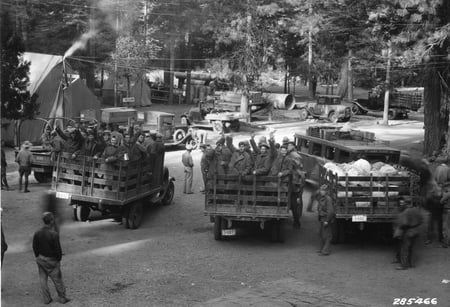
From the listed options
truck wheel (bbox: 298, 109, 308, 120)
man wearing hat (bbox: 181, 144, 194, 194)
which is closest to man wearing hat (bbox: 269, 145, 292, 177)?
Answer: man wearing hat (bbox: 181, 144, 194, 194)

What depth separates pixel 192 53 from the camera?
5122cm

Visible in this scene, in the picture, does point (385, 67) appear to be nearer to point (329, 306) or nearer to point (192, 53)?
point (329, 306)

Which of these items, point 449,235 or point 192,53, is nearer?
point 449,235

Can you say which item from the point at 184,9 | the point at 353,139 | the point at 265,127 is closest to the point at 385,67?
the point at 353,139

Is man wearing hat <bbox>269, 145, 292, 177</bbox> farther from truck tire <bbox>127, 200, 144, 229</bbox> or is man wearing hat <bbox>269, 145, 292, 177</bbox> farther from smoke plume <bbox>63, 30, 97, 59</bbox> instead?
smoke plume <bbox>63, 30, 97, 59</bbox>

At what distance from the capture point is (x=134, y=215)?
1527cm

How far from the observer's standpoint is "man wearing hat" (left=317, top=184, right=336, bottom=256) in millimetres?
12688

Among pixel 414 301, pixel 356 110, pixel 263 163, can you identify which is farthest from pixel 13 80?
pixel 356 110

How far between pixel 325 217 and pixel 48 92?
20.2 metres

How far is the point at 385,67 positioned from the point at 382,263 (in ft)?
49.2

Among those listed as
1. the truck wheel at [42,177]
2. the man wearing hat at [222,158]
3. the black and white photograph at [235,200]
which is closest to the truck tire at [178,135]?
the black and white photograph at [235,200]

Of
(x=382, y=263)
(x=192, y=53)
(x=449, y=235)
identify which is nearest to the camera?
(x=382, y=263)

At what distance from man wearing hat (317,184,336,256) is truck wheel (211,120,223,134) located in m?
18.8

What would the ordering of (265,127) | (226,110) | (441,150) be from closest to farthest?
(441,150) < (265,127) < (226,110)
